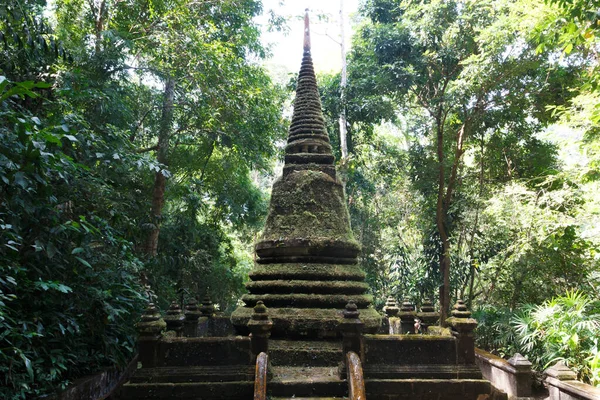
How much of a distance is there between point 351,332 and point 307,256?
1800mm

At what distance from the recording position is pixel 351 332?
17.3 feet

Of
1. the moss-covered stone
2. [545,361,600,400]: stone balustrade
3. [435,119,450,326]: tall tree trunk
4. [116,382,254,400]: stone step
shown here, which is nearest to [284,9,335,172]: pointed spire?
the moss-covered stone

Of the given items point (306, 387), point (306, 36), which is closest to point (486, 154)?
point (306, 36)

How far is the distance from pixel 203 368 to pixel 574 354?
5.53 m

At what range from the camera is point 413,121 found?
14.4 m

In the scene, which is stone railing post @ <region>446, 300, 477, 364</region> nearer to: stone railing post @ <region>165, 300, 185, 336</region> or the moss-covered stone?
the moss-covered stone

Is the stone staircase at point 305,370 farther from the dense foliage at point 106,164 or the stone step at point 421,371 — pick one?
the dense foliage at point 106,164

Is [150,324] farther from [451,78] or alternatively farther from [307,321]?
[451,78]

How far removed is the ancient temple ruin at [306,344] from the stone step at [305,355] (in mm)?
13

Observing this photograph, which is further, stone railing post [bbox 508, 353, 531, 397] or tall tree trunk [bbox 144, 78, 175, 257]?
tall tree trunk [bbox 144, 78, 175, 257]

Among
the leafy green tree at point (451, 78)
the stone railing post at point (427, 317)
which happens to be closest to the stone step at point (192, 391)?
the stone railing post at point (427, 317)

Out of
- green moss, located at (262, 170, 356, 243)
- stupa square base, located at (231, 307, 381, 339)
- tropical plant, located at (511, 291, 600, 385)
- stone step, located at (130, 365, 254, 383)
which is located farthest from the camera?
green moss, located at (262, 170, 356, 243)

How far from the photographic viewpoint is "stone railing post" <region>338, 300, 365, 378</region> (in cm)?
522

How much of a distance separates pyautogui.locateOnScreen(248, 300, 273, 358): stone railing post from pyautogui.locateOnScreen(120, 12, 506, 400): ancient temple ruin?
0.04 ft
